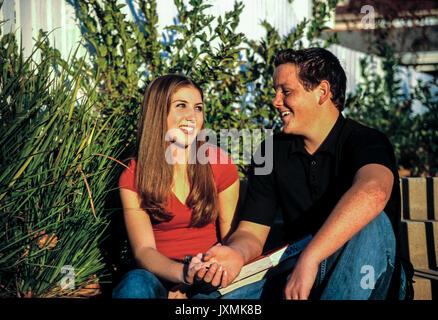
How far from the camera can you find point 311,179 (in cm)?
258

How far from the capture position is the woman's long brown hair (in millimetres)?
2674

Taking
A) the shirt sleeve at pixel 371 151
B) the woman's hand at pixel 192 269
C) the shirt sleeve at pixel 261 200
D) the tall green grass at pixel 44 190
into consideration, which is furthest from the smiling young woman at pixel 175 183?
the shirt sleeve at pixel 371 151

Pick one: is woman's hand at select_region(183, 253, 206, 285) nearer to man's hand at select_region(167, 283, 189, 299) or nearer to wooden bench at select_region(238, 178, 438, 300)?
man's hand at select_region(167, 283, 189, 299)

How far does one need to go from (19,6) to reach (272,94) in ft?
7.04

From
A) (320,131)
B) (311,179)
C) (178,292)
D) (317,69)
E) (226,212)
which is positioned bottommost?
(178,292)

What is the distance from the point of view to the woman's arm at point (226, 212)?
2805mm

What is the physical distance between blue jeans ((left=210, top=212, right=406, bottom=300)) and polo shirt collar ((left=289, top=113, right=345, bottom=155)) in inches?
24.2

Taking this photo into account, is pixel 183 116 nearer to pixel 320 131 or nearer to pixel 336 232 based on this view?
pixel 320 131

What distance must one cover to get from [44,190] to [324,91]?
1.68 m

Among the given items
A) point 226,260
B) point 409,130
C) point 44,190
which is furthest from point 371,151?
point 409,130

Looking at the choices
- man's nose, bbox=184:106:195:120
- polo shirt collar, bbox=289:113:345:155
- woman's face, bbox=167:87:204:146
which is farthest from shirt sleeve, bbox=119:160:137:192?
polo shirt collar, bbox=289:113:345:155

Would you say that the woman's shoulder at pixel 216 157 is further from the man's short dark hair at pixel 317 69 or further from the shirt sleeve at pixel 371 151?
the shirt sleeve at pixel 371 151

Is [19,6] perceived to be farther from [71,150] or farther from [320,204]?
[320,204]
